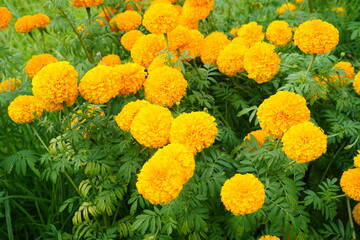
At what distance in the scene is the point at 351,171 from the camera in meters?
2.08

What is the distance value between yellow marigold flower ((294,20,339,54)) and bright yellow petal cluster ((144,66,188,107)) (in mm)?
686

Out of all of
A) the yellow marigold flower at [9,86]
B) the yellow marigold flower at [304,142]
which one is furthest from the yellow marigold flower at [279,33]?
the yellow marigold flower at [9,86]

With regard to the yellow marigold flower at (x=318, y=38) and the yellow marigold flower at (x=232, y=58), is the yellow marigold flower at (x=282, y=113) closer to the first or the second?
the yellow marigold flower at (x=318, y=38)

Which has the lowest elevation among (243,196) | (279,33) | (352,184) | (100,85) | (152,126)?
(352,184)

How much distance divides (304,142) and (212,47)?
111 cm

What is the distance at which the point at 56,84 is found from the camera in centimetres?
Answer: 202

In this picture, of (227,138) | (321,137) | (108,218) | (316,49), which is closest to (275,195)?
(321,137)

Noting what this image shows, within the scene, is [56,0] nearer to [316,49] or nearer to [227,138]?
[227,138]

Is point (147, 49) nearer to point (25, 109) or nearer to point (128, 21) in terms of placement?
point (128, 21)

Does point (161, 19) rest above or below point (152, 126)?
above

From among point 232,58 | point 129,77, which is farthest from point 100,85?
point 232,58

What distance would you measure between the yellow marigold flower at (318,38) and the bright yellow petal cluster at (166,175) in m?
0.99

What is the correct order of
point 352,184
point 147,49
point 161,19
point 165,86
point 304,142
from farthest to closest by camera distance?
1. point 147,49
2. point 161,19
3. point 165,86
4. point 352,184
5. point 304,142

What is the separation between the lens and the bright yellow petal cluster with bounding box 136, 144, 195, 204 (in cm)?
164
